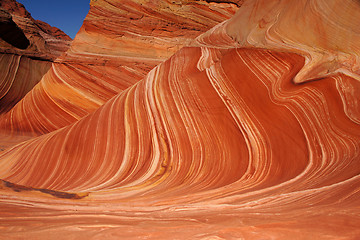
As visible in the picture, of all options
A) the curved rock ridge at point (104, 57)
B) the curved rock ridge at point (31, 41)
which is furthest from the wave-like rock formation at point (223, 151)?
the curved rock ridge at point (31, 41)

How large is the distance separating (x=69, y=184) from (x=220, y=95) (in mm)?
2702

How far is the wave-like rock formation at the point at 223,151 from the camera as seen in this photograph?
4.67ft

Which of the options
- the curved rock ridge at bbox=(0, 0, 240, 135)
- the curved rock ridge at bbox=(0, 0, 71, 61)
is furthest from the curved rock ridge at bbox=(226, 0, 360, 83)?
the curved rock ridge at bbox=(0, 0, 71, 61)

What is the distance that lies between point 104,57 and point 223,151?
6.84 m

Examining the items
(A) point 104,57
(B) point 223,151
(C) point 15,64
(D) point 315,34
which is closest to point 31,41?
(C) point 15,64

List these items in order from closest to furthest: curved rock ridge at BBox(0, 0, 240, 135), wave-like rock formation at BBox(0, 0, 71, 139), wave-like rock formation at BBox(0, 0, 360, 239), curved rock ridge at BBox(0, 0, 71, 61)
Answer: wave-like rock formation at BBox(0, 0, 360, 239) < curved rock ridge at BBox(0, 0, 240, 135) < wave-like rock formation at BBox(0, 0, 71, 139) < curved rock ridge at BBox(0, 0, 71, 61)

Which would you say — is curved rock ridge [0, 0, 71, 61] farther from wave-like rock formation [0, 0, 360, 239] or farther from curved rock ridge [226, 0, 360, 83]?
curved rock ridge [226, 0, 360, 83]

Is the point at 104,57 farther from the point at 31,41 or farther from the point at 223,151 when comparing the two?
the point at 31,41

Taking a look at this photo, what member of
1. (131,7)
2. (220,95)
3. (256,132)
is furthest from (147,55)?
(256,132)

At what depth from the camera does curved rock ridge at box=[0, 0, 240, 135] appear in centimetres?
859

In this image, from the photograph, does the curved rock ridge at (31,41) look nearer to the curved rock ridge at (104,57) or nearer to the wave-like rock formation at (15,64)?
the wave-like rock formation at (15,64)

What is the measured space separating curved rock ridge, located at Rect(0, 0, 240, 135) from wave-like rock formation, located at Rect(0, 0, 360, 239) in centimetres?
317

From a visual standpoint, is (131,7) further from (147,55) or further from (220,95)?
(220,95)

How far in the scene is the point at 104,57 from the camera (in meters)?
9.01
